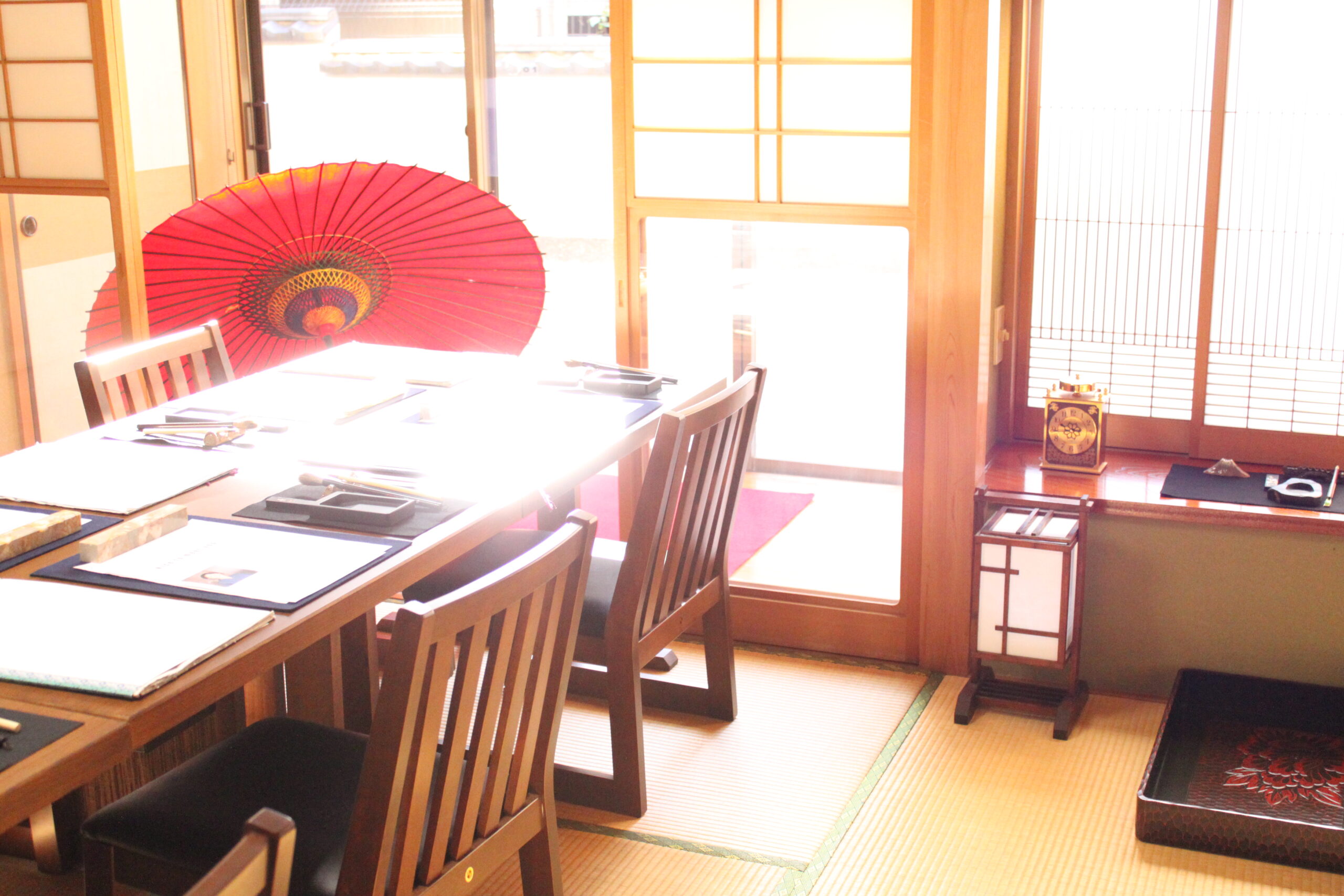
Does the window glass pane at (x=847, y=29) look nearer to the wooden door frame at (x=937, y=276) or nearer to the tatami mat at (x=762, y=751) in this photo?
the wooden door frame at (x=937, y=276)

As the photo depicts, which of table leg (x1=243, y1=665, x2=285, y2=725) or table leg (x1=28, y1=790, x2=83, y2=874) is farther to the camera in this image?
table leg (x1=243, y1=665, x2=285, y2=725)

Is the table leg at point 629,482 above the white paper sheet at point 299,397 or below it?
below

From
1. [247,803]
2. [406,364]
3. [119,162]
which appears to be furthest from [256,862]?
[119,162]

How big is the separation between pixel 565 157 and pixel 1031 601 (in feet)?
6.37

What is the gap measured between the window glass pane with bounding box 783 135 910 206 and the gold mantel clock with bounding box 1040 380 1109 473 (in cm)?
58

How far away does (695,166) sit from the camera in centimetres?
318

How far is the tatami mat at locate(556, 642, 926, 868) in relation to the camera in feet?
8.18

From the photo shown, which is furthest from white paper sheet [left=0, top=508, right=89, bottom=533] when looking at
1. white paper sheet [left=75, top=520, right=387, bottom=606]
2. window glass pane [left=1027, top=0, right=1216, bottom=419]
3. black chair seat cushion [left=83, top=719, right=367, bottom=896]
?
window glass pane [left=1027, top=0, right=1216, bottom=419]

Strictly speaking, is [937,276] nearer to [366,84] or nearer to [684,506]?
[684,506]

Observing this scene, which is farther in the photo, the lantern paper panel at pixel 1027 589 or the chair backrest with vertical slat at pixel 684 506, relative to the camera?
the lantern paper panel at pixel 1027 589

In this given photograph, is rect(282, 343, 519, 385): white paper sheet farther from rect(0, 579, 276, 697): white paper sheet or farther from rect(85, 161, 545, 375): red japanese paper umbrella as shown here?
rect(0, 579, 276, 697): white paper sheet

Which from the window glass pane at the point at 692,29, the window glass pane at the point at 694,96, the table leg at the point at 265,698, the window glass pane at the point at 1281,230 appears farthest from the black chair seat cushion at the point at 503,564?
the window glass pane at the point at 1281,230

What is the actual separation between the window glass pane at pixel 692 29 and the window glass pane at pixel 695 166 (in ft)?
0.63

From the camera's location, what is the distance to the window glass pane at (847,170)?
9.78ft
